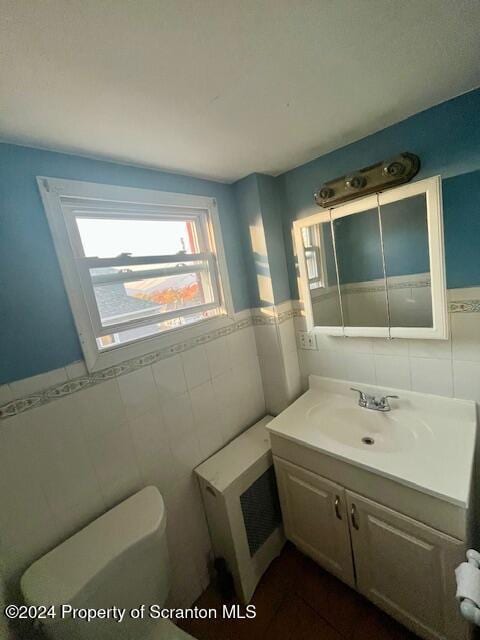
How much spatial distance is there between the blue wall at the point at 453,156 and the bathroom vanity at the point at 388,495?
0.66 m

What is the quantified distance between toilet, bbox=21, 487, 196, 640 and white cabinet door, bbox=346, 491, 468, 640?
0.80m

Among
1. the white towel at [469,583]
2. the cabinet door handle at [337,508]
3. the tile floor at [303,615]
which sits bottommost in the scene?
the tile floor at [303,615]

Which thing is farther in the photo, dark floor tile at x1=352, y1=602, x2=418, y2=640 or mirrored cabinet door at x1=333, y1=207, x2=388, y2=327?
mirrored cabinet door at x1=333, y1=207, x2=388, y2=327

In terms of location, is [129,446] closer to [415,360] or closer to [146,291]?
[146,291]

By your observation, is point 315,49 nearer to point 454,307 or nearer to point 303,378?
point 454,307

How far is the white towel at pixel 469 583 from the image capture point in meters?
0.67

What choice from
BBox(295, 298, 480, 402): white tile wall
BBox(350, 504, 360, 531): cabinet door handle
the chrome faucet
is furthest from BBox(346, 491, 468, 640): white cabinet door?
BBox(295, 298, 480, 402): white tile wall

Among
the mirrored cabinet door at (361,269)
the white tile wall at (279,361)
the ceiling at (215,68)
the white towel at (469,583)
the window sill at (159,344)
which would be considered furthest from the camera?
the white tile wall at (279,361)

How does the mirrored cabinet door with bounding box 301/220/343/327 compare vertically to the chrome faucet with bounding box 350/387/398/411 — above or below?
above

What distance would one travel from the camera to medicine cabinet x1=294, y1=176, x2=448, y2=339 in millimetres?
1089

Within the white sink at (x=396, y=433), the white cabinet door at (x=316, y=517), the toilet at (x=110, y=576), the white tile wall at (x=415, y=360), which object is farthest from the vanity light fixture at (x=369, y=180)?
the toilet at (x=110, y=576)

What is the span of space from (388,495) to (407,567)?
11.5 inches

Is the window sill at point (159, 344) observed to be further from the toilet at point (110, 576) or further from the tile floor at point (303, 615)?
the tile floor at point (303, 615)

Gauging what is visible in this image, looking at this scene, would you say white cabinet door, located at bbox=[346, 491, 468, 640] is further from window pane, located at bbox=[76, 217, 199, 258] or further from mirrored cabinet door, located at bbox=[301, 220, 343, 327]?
window pane, located at bbox=[76, 217, 199, 258]
